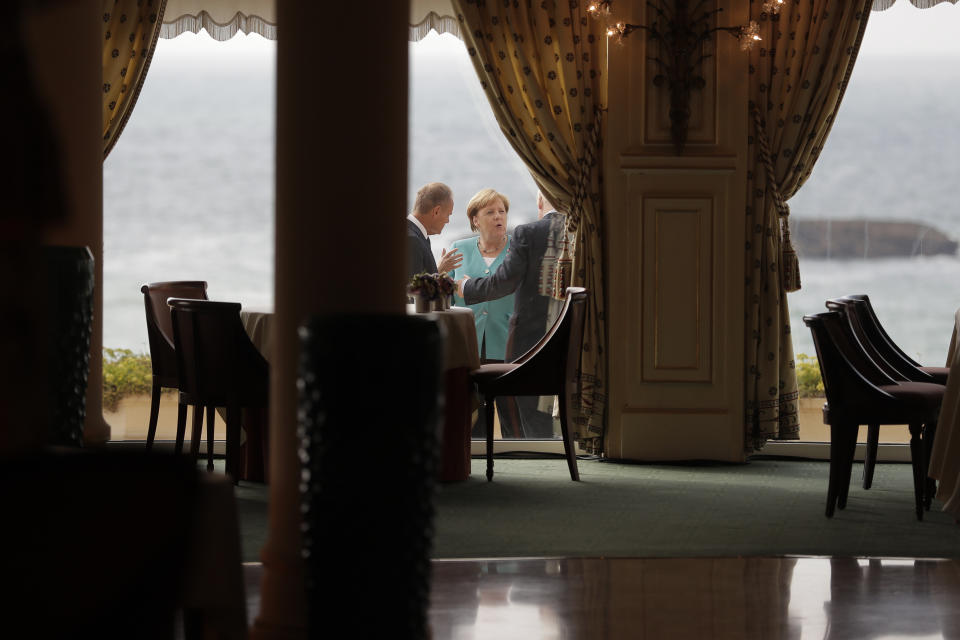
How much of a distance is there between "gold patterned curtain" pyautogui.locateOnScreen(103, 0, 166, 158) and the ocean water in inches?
10.5

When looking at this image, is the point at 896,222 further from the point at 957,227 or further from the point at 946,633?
the point at 946,633

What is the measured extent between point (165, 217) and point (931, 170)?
4641 mm

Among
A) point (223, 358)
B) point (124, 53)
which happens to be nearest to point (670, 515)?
point (223, 358)

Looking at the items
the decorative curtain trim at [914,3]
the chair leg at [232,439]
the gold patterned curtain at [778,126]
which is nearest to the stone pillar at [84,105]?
the chair leg at [232,439]

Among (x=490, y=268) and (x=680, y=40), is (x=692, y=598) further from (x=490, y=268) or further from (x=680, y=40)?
(x=680, y=40)

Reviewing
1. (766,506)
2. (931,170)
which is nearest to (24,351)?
(766,506)

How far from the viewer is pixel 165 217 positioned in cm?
713

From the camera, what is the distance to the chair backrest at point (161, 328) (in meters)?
6.07

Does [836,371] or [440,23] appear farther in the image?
[440,23]

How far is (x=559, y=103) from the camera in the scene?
656 cm

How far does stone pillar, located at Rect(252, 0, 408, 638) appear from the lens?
8.68 feet

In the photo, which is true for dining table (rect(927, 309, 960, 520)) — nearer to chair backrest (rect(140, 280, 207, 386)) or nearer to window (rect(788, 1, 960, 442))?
window (rect(788, 1, 960, 442))

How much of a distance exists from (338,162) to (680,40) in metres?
4.11

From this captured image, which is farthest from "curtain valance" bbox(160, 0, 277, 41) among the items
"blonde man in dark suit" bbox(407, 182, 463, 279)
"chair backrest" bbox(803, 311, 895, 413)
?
"chair backrest" bbox(803, 311, 895, 413)
